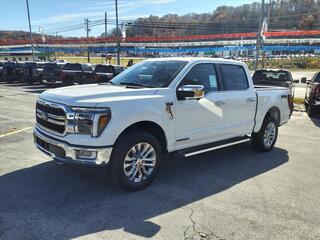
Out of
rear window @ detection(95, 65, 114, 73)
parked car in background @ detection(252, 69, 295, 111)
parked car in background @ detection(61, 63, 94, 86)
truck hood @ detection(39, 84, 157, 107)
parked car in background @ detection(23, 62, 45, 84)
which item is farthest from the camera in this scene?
parked car in background @ detection(23, 62, 45, 84)

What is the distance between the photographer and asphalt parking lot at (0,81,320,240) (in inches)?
159

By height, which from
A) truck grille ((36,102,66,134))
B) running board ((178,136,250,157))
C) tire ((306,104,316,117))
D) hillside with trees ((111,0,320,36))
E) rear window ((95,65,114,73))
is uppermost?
hillside with trees ((111,0,320,36))

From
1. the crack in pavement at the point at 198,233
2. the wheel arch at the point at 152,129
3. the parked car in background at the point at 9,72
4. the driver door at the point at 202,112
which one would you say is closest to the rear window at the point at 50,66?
the parked car in background at the point at 9,72

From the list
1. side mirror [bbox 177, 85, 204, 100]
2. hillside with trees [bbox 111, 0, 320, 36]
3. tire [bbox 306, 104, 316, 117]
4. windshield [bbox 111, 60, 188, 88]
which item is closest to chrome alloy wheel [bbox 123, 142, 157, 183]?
side mirror [bbox 177, 85, 204, 100]

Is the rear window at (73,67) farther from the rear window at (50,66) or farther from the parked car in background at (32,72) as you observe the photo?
the parked car in background at (32,72)

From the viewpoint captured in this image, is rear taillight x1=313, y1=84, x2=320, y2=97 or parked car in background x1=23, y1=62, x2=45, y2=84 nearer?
rear taillight x1=313, y1=84, x2=320, y2=97

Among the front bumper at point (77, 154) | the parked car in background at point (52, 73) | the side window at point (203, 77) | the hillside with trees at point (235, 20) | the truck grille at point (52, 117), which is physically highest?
the hillside with trees at point (235, 20)

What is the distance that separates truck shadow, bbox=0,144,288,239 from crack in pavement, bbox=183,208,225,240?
13.4 inches

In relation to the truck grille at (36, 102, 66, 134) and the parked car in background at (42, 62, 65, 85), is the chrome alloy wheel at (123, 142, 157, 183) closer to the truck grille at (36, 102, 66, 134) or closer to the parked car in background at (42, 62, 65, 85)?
the truck grille at (36, 102, 66, 134)

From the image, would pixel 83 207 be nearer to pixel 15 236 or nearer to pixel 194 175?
pixel 15 236

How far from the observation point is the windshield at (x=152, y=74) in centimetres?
562

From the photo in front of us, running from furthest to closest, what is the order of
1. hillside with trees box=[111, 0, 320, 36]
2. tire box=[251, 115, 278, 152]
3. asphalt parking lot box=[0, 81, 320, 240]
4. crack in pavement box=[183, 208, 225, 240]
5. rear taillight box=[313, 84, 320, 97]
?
hillside with trees box=[111, 0, 320, 36] < rear taillight box=[313, 84, 320, 97] < tire box=[251, 115, 278, 152] < asphalt parking lot box=[0, 81, 320, 240] < crack in pavement box=[183, 208, 225, 240]

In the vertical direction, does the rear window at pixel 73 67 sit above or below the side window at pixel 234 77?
below

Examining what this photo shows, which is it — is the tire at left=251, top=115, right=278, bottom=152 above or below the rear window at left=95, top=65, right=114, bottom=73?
below
